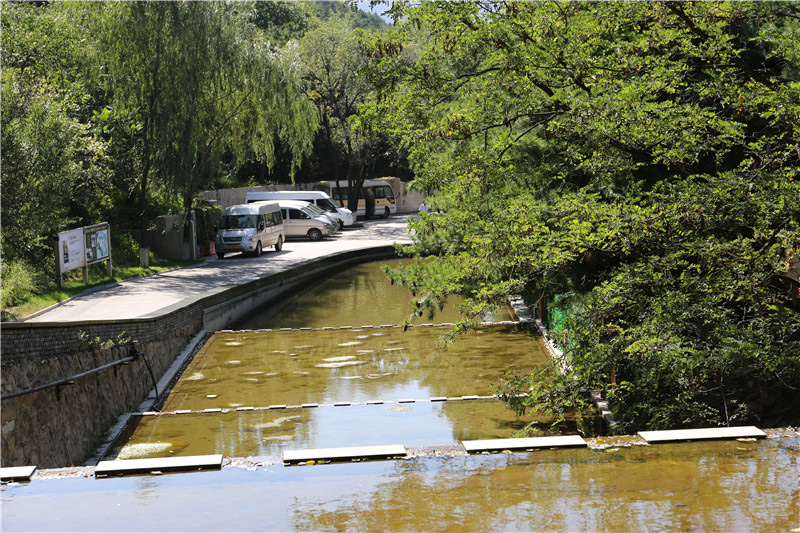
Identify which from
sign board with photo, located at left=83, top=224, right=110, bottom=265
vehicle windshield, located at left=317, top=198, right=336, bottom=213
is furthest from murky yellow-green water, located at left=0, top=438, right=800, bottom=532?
vehicle windshield, located at left=317, top=198, right=336, bottom=213

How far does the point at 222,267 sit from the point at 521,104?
1761 cm

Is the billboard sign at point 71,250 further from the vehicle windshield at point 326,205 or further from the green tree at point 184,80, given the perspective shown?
the vehicle windshield at point 326,205

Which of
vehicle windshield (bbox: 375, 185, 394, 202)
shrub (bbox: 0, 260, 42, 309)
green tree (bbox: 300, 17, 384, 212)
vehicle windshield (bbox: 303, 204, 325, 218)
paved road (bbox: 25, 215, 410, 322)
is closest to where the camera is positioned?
shrub (bbox: 0, 260, 42, 309)

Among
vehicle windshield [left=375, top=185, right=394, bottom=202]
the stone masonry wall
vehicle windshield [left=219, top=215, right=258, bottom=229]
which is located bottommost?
the stone masonry wall

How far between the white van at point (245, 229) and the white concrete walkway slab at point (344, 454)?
24.9 metres

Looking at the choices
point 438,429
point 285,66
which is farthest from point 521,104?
point 285,66

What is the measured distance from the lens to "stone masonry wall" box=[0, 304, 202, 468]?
31.0ft

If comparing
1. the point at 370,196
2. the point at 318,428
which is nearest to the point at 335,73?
the point at 370,196

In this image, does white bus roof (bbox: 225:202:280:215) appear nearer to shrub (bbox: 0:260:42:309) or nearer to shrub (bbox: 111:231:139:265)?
shrub (bbox: 111:231:139:265)

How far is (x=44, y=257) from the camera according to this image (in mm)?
22109

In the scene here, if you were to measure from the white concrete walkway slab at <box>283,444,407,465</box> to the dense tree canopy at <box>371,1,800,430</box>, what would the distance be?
3.38m

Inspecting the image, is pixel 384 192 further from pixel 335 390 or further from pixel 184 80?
pixel 335 390

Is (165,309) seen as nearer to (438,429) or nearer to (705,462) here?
(438,429)

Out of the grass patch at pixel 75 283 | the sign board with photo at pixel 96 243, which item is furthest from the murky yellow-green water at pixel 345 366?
the sign board with photo at pixel 96 243
